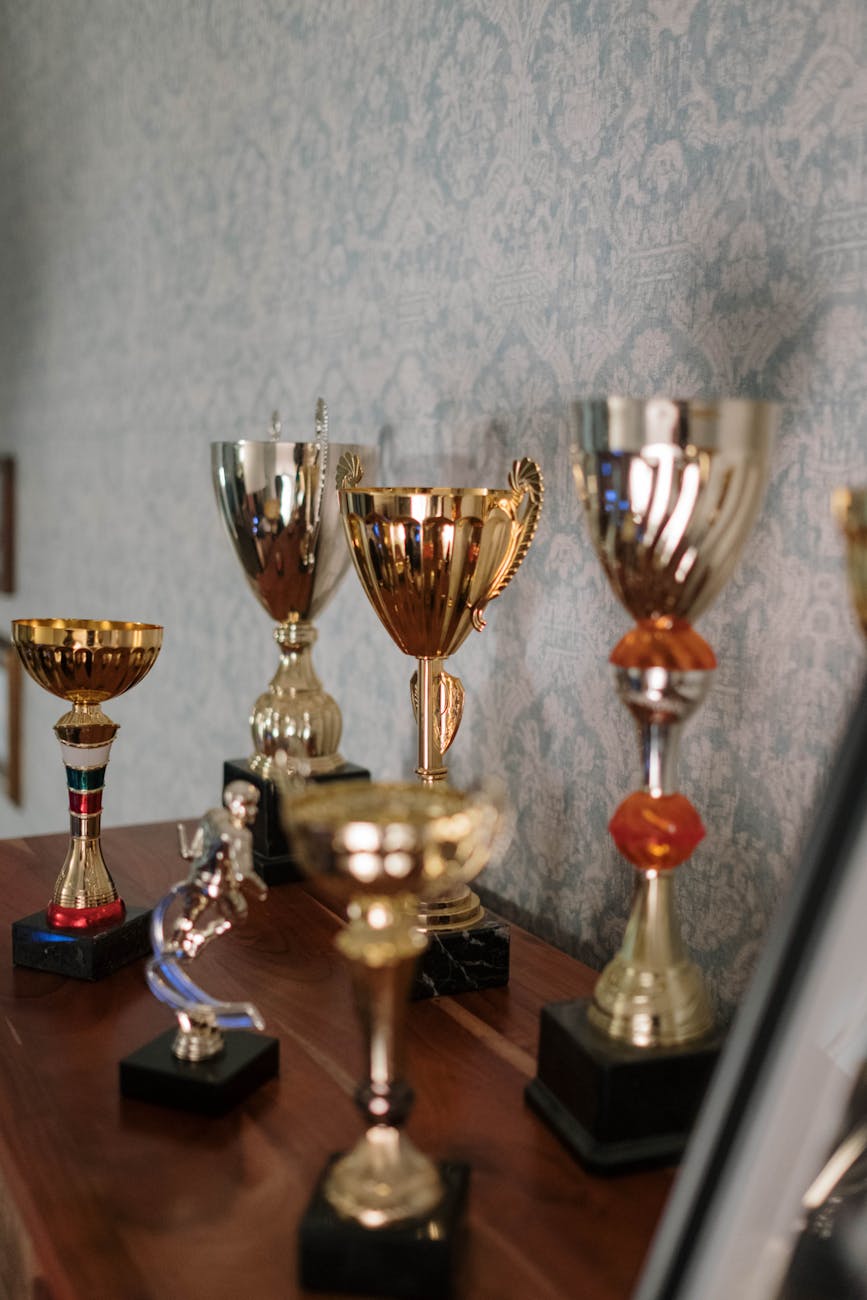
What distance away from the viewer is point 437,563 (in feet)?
2.91

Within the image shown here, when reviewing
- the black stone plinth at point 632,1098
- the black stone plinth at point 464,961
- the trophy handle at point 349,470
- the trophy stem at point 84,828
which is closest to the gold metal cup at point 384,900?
the black stone plinth at point 632,1098

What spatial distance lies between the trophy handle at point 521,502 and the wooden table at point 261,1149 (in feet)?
0.98

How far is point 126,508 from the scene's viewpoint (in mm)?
2162

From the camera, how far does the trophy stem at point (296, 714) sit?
46.4 inches

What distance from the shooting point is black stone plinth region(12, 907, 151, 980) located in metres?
0.90

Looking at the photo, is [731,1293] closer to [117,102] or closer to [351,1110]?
[351,1110]

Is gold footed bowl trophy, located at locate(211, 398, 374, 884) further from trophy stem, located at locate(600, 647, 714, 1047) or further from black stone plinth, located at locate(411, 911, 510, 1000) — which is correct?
trophy stem, located at locate(600, 647, 714, 1047)

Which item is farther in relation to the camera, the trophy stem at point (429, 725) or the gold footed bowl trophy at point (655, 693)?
the trophy stem at point (429, 725)

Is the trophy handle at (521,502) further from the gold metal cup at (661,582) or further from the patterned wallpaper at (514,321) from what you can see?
the gold metal cup at (661,582)

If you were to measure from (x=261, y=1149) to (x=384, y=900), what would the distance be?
224mm

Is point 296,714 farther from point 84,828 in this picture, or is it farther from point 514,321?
point 514,321

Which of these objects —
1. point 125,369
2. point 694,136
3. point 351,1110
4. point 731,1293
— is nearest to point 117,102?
point 125,369

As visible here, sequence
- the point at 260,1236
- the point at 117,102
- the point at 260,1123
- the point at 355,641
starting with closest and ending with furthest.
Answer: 1. the point at 260,1236
2. the point at 260,1123
3. the point at 355,641
4. the point at 117,102

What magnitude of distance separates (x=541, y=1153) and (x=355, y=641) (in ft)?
2.74
